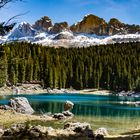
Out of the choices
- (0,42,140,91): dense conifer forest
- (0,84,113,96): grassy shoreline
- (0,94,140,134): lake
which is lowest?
(0,94,140,134): lake

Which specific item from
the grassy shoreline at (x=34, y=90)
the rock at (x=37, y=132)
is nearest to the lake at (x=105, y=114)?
the rock at (x=37, y=132)

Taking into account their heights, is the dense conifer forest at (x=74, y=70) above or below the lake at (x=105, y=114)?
above

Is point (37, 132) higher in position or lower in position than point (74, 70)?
lower

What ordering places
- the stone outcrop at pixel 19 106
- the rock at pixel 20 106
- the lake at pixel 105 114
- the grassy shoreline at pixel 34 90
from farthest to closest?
the grassy shoreline at pixel 34 90
the rock at pixel 20 106
the stone outcrop at pixel 19 106
the lake at pixel 105 114

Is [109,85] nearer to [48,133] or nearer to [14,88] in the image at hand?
[14,88]

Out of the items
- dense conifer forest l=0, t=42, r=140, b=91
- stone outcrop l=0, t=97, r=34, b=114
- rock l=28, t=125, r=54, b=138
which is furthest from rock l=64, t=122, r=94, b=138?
dense conifer forest l=0, t=42, r=140, b=91

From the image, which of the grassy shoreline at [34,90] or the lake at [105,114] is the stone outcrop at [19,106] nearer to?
the lake at [105,114]

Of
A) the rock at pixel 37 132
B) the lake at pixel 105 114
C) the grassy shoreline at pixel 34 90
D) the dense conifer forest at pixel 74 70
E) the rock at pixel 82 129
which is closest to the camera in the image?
the rock at pixel 37 132

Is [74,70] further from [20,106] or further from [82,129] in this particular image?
[82,129]

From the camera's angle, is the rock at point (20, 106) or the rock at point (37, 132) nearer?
the rock at point (37, 132)

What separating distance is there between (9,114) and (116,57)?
131796 millimetres

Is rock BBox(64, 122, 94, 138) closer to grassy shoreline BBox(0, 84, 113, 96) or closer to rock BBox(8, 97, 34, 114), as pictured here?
rock BBox(8, 97, 34, 114)

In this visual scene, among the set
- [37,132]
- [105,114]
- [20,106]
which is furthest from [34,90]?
[37,132]

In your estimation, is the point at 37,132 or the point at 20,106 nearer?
the point at 37,132
